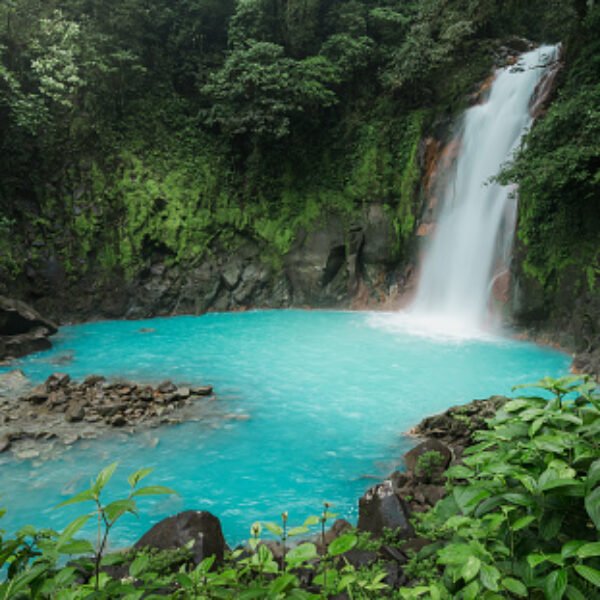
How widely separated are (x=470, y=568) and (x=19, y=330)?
13.1 meters

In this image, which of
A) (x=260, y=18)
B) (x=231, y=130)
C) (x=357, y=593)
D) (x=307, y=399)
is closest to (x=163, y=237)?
(x=231, y=130)

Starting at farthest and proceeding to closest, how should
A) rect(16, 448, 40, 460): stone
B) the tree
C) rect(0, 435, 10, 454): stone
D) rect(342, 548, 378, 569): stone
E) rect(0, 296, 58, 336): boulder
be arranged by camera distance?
the tree → rect(0, 296, 58, 336): boulder → rect(0, 435, 10, 454): stone → rect(16, 448, 40, 460): stone → rect(342, 548, 378, 569): stone

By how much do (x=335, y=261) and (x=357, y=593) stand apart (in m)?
15.3

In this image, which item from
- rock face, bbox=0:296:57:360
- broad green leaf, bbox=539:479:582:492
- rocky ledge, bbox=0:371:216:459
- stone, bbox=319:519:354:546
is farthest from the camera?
rock face, bbox=0:296:57:360

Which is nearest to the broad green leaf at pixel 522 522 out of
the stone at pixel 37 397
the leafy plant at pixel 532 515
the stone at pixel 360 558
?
the leafy plant at pixel 532 515

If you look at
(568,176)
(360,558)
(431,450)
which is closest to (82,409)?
(431,450)

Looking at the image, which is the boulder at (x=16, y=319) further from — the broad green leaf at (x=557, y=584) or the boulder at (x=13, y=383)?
the broad green leaf at (x=557, y=584)

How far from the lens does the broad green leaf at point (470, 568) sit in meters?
1.60

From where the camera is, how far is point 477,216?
1449cm

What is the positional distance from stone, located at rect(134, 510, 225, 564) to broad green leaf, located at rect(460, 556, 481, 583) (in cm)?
251

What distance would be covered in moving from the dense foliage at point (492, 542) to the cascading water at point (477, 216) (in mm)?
11636

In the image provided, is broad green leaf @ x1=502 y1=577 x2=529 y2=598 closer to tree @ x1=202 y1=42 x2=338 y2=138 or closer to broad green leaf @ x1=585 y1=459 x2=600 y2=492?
broad green leaf @ x1=585 y1=459 x2=600 y2=492

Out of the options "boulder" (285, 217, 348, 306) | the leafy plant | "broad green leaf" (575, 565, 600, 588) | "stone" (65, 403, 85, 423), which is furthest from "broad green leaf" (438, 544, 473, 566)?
"boulder" (285, 217, 348, 306)

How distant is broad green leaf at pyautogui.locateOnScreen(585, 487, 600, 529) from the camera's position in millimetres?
1589
